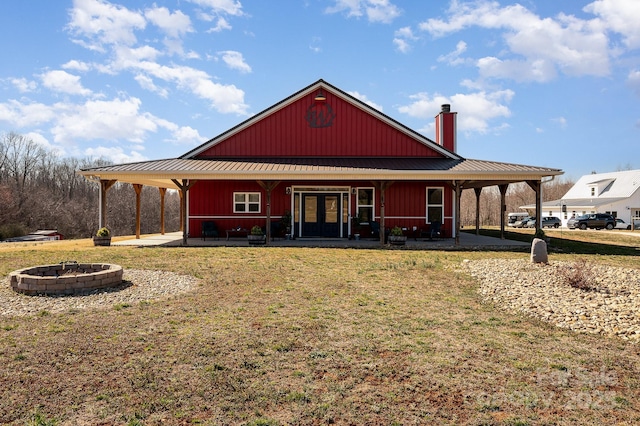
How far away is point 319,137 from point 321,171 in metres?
3.79

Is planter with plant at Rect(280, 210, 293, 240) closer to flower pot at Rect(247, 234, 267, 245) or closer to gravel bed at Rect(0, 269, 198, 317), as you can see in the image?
flower pot at Rect(247, 234, 267, 245)

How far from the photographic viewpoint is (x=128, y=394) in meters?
3.55

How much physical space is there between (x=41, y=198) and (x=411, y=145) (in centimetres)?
4013

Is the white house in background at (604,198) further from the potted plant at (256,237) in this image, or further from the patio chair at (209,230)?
the patio chair at (209,230)

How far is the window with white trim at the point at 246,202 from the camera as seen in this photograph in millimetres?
17344

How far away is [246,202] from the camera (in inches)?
683

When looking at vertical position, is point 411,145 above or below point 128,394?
above

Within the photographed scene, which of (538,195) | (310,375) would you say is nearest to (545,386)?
(310,375)

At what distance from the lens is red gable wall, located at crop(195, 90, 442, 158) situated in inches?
698

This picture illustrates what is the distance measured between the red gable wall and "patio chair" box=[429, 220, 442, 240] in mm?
3095

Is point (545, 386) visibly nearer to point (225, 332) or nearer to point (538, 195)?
point (225, 332)

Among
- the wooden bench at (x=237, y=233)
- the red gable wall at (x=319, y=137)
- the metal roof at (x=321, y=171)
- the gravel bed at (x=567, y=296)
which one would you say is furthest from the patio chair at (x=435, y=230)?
the wooden bench at (x=237, y=233)

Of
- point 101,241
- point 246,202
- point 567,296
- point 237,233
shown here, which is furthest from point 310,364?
point 246,202

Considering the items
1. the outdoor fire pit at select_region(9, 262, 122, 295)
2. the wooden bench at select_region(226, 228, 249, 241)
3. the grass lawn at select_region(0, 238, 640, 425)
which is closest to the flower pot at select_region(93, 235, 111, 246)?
the wooden bench at select_region(226, 228, 249, 241)
